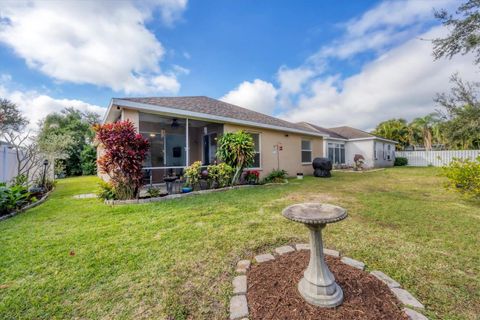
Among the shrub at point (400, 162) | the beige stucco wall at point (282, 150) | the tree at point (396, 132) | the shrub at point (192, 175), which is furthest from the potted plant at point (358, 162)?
the shrub at point (192, 175)

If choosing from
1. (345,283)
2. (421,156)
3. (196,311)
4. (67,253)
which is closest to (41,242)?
(67,253)

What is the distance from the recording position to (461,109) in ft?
24.9

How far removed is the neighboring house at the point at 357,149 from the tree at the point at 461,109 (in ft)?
28.1

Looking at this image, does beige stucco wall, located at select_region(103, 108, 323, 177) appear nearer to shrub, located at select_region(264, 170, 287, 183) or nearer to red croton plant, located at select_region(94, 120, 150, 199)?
shrub, located at select_region(264, 170, 287, 183)

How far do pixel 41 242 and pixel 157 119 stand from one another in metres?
6.14

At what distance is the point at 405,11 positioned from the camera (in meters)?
6.76

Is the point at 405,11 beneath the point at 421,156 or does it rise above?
above

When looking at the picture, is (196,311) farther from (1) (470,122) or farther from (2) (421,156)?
(2) (421,156)

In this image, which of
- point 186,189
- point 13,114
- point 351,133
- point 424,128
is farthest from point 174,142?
point 424,128

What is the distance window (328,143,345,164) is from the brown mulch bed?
53.8 feet

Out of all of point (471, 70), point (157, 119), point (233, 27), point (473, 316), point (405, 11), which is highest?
point (233, 27)

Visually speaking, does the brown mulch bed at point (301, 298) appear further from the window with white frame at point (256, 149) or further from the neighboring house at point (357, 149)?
the neighboring house at point (357, 149)

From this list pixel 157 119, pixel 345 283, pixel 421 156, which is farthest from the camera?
pixel 421 156

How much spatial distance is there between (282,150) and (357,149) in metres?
11.6
